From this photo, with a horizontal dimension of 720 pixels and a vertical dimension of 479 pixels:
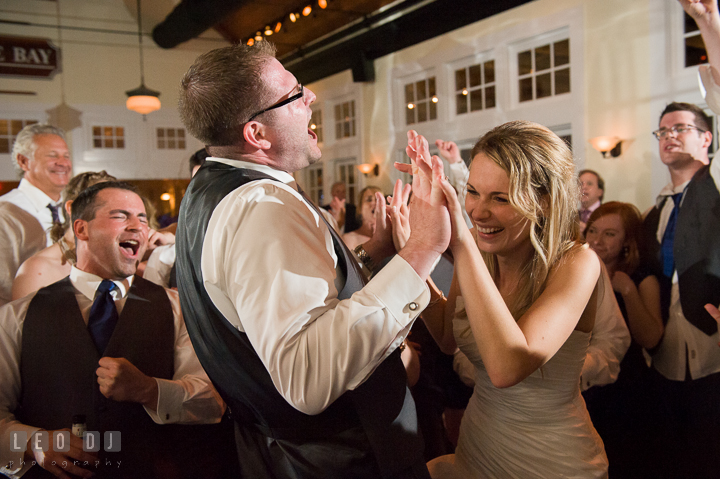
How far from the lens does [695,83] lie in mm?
4281

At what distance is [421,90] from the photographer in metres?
7.23

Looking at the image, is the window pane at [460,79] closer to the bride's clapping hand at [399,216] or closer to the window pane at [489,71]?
the window pane at [489,71]

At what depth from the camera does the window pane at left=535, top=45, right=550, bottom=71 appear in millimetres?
5570

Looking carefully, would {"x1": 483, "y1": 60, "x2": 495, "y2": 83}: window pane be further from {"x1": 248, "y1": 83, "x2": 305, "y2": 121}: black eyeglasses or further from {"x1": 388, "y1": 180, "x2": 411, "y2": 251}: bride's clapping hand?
{"x1": 248, "y1": 83, "x2": 305, "y2": 121}: black eyeglasses

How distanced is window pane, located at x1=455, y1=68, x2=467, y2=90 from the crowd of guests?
4458 millimetres

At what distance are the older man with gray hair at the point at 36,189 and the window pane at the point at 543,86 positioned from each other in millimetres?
4666

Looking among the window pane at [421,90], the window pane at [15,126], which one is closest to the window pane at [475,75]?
the window pane at [421,90]

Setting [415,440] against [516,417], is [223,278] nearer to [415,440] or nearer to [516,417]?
[415,440]

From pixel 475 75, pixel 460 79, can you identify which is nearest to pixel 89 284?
pixel 475 75

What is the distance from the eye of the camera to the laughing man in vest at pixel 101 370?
62.8 inches

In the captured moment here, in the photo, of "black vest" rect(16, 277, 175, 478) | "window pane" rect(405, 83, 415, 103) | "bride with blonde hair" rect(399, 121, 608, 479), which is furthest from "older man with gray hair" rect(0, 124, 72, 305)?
"window pane" rect(405, 83, 415, 103)

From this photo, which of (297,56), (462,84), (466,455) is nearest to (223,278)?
(466,455)

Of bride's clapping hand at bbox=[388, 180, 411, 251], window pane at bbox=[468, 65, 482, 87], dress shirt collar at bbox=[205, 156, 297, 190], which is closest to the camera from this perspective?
dress shirt collar at bbox=[205, 156, 297, 190]

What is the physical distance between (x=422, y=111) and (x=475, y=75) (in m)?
1.02
